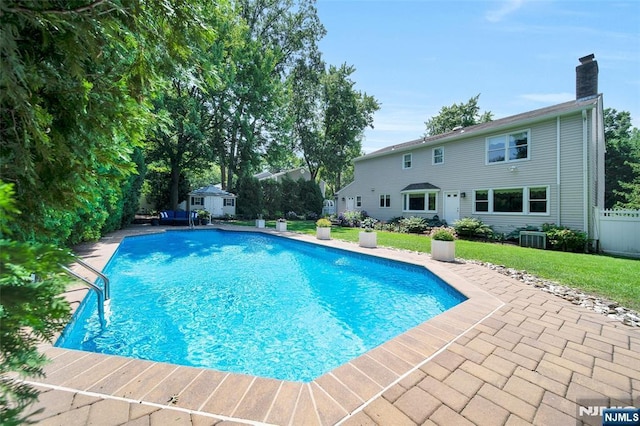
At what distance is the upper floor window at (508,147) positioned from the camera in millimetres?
13383

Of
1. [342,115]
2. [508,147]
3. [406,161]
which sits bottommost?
[508,147]

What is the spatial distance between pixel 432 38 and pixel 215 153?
18.3 m

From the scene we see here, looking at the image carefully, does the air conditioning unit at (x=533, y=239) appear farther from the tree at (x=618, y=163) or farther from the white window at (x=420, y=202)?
the tree at (x=618, y=163)

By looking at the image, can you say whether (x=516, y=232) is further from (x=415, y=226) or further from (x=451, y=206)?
(x=415, y=226)

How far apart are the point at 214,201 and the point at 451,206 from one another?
62.4ft

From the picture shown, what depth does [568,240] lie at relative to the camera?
416 inches

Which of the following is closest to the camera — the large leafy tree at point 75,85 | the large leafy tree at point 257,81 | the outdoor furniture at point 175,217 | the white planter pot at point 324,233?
the large leafy tree at point 75,85

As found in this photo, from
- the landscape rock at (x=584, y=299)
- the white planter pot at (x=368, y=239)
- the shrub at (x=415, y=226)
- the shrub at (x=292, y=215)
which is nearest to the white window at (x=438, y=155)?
the shrub at (x=415, y=226)

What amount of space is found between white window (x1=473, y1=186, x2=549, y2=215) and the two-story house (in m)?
0.04

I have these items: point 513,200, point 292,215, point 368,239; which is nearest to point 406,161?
point 513,200

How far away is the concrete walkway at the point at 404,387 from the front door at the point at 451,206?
13319 millimetres

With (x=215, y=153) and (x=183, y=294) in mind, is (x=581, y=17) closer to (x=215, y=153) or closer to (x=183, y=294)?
(x=183, y=294)

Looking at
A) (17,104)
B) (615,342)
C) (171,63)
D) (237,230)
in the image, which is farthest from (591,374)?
(237,230)

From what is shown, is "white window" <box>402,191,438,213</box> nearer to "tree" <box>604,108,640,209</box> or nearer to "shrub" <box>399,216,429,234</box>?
"shrub" <box>399,216,429,234</box>
